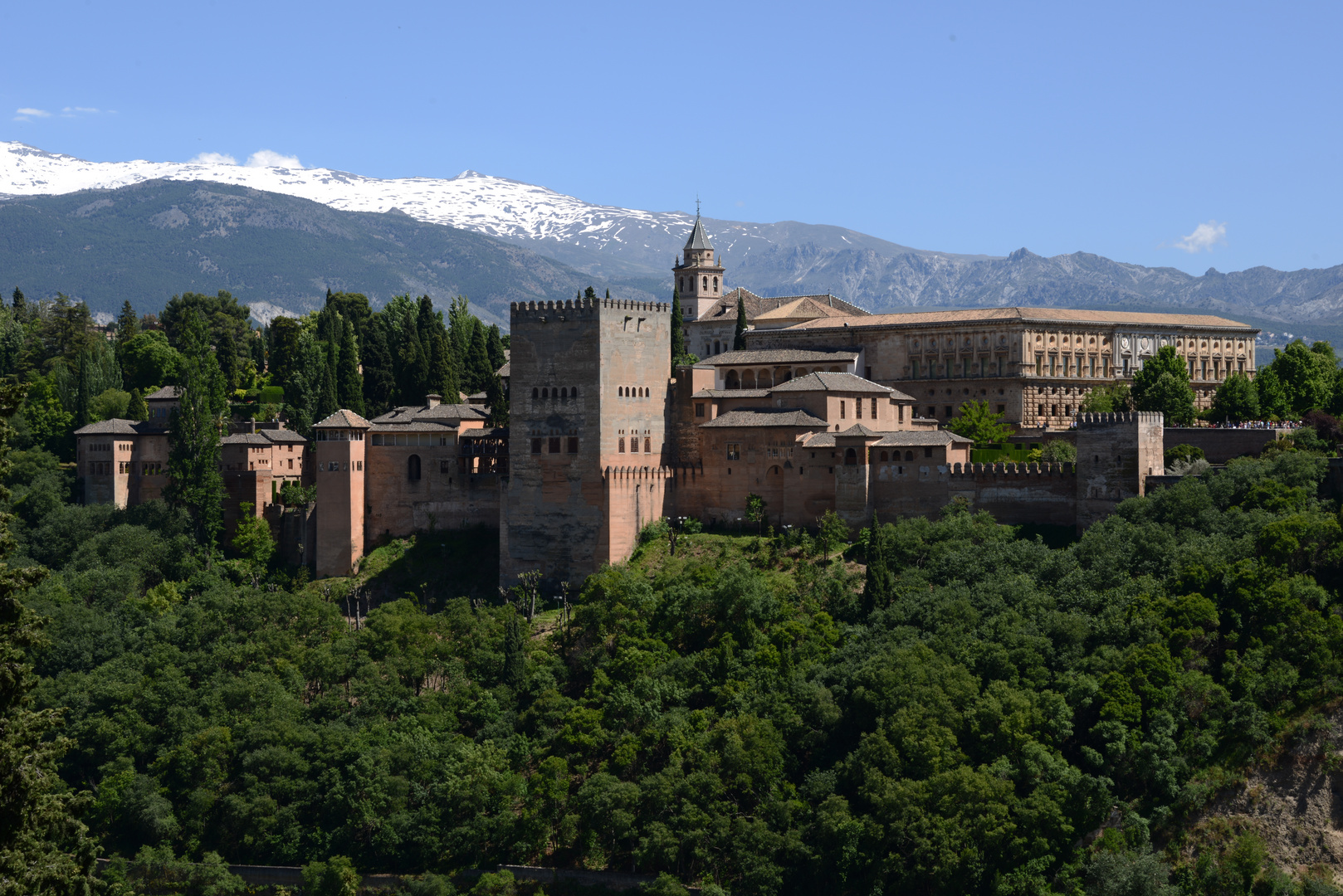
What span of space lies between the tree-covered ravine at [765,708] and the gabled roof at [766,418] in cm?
534

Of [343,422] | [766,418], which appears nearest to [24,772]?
[766,418]

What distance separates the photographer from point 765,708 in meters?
55.9

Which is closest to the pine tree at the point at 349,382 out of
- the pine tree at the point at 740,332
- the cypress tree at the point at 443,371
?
the cypress tree at the point at 443,371

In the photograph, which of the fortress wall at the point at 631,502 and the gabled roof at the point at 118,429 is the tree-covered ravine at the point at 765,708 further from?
the gabled roof at the point at 118,429

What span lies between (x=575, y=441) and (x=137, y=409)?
3411 cm

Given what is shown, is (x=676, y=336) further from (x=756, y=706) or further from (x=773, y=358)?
(x=756, y=706)

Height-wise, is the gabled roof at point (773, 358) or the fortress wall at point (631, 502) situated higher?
the gabled roof at point (773, 358)

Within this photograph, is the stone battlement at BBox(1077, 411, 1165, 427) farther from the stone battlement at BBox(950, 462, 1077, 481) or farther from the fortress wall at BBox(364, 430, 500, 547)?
the fortress wall at BBox(364, 430, 500, 547)

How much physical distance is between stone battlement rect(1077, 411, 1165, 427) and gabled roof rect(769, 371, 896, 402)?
424 inches

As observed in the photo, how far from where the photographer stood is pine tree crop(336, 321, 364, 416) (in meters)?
84.9

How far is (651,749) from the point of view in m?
56.1

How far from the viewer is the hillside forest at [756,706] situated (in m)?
48.8

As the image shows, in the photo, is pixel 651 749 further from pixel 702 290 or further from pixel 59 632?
pixel 702 290

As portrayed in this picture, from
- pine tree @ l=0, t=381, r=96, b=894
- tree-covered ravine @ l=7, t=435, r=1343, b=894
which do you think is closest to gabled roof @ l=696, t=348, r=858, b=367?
tree-covered ravine @ l=7, t=435, r=1343, b=894
